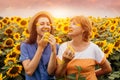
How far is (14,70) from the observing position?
547 centimetres

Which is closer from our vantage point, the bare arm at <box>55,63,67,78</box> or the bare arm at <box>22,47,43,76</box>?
the bare arm at <box>55,63,67,78</box>

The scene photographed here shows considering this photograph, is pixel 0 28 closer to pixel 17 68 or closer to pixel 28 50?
pixel 17 68

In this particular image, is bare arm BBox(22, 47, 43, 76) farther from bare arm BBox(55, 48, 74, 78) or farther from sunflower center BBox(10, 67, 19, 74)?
sunflower center BBox(10, 67, 19, 74)

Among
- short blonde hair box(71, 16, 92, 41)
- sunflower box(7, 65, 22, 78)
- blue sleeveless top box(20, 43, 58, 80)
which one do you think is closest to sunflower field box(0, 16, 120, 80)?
sunflower box(7, 65, 22, 78)

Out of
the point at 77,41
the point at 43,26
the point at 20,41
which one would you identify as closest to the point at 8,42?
the point at 20,41

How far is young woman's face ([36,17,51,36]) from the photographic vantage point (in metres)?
4.59

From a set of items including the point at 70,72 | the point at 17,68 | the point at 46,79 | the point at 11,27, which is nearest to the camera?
the point at 70,72

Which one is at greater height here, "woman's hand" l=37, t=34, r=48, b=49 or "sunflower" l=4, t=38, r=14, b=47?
"woman's hand" l=37, t=34, r=48, b=49

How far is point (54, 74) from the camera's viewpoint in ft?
14.9

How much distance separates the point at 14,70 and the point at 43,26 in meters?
1.06

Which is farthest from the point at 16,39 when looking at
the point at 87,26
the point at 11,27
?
the point at 87,26

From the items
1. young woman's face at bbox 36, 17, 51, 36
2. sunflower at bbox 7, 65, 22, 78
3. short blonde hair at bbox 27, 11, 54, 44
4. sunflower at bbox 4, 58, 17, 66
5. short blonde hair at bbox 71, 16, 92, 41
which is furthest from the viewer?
sunflower at bbox 4, 58, 17, 66

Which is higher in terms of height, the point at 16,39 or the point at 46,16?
the point at 46,16

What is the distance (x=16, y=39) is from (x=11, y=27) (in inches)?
28.6
